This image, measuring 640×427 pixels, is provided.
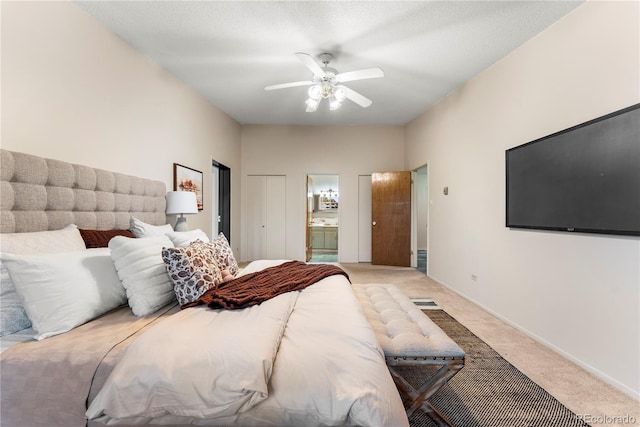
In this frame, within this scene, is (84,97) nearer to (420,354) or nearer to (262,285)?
(262,285)

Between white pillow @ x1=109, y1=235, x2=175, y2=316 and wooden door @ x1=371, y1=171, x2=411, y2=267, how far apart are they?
4713 millimetres

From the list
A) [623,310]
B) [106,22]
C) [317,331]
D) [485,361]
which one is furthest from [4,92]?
[623,310]

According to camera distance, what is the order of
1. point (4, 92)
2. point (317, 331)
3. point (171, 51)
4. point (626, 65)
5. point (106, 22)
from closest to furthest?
point (317, 331) → point (4, 92) → point (626, 65) → point (106, 22) → point (171, 51)

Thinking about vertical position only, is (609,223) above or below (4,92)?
below

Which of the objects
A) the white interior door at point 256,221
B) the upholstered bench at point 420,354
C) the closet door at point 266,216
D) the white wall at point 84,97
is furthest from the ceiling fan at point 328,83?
the white interior door at point 256,221

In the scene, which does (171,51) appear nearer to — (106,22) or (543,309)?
(106,22)

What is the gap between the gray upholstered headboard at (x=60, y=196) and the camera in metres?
1.68

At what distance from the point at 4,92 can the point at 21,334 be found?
1.47 m

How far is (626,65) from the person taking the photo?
1881 millimetres

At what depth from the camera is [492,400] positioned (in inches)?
69.0

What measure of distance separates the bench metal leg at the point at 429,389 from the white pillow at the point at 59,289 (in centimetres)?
156

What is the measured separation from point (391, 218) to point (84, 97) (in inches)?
196

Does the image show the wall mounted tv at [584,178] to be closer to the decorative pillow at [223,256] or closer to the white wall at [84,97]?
the decorative pillow at [223,256]

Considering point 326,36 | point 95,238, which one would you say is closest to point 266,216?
point 326,36
